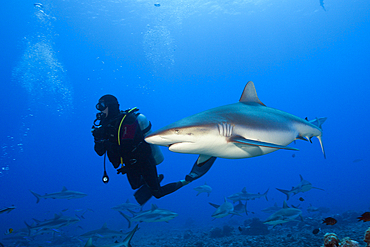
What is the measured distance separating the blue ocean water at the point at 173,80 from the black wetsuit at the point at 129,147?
25.6 metres

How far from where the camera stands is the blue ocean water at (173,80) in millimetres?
43938

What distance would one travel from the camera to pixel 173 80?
296ft

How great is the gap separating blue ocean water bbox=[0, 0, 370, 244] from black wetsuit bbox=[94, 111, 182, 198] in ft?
84.1

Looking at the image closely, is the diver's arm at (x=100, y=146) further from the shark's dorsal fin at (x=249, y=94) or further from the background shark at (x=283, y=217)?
A: the background shark at (x=283, y=217)

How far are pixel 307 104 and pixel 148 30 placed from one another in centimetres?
8915

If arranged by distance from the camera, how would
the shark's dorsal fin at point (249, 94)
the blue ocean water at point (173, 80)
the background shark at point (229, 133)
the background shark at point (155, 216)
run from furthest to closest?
the blue ocean water at point (173, 80) → the background shark at point (155, 216) → the shark's dorsal fin at point (249, 94) → the background shark at point (229, 133)

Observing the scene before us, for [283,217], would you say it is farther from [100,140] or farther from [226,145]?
[100,140]

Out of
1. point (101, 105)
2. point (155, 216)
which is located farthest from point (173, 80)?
point (101, 105)

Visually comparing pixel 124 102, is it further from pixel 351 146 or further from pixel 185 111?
pixel 351 146

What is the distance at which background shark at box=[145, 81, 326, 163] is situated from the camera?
2.05m

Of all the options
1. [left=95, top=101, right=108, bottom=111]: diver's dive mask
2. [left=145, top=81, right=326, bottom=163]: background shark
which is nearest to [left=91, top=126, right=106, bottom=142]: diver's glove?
[left=95, top=101, right=108, bottom=111]: diver's dive mask

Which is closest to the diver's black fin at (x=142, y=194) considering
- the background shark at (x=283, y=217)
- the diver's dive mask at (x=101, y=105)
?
the diver's dive mask at (x=101, y=105)

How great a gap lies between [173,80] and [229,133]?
297ft

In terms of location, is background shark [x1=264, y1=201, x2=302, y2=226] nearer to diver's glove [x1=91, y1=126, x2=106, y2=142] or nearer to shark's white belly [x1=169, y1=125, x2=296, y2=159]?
shark's white belly [x1=169, y1=125, x2=296, y2=159]
